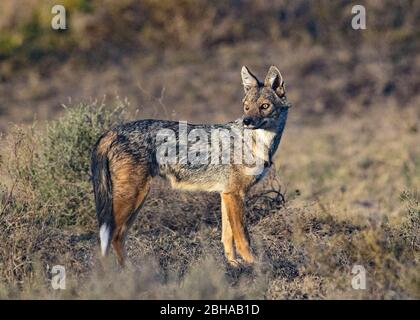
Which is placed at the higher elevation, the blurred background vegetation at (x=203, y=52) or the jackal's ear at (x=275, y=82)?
the blurred background vegetation at (x=203, y=52)

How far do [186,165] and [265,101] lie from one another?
996 mm

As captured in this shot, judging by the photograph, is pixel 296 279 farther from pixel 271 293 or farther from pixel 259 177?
pixel 259 177

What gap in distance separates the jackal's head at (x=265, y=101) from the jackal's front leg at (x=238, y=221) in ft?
2.49

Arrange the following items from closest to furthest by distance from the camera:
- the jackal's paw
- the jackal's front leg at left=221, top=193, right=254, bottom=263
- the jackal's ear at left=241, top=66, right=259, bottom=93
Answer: the jackal's paw
the jackal's front leg at left=221, top=193, right=254, bottom=263
the jackal's ear at left=241, top=66, right=259, bottom=93

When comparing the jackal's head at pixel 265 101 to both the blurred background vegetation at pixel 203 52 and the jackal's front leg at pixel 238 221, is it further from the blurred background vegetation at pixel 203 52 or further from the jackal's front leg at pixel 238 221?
the blurred background vegetation at pixel 203 52

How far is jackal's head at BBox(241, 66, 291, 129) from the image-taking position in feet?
27.8

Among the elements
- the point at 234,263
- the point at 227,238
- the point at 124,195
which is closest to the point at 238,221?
the point at 227,238

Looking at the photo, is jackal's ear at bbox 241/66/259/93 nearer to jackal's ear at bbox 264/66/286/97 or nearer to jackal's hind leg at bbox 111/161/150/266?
jackal's ear at bbox 264/66/286/97

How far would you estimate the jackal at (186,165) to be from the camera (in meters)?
8.14

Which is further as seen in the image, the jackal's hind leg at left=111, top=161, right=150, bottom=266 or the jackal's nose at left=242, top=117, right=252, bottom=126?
the jackal's nose at left=242, top=117, right=252, bottom=126

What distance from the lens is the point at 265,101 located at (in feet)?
28.0

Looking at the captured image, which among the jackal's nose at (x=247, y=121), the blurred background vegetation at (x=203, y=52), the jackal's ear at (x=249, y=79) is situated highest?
the blurred background vegetation at (x=203, y=52)

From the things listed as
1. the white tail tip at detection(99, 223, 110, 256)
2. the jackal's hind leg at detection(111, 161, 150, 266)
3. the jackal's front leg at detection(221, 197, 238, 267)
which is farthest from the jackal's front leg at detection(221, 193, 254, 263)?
the white tail tip at detection(99, 223, 110, 256)

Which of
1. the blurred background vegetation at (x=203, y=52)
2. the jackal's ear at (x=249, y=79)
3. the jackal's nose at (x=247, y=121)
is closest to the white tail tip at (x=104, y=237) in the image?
the jackal's nose at (x=247, y=121)
